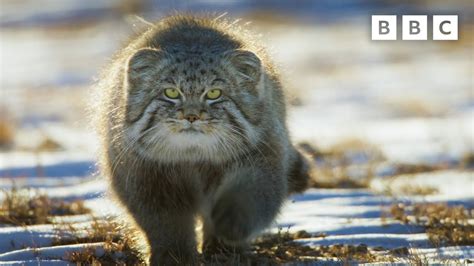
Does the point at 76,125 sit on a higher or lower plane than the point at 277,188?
lower

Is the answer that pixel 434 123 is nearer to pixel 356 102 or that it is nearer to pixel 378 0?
pixel 356 102

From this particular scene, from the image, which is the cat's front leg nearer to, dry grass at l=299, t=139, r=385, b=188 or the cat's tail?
the cat's tail

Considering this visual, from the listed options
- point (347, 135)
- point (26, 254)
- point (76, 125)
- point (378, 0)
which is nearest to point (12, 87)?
point (76, 125)

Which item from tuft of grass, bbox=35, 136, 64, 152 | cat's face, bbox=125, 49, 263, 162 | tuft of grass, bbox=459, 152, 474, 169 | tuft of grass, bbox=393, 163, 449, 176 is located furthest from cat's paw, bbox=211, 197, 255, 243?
tuft of grass, bbox=35, 136, 64, 152

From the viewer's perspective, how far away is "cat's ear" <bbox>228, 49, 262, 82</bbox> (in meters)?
6.40

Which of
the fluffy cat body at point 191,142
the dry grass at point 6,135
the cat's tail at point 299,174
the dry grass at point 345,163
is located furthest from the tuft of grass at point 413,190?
the dry grass at point 6,135

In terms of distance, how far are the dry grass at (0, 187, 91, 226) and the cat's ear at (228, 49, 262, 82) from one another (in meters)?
2.46

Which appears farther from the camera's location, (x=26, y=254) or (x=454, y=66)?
(x=454, y=66)

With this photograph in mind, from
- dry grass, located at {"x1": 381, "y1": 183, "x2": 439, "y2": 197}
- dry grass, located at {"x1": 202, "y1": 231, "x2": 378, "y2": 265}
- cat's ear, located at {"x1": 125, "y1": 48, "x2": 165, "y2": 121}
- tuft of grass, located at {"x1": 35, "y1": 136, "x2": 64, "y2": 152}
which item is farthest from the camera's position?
tuft of grass, located at {"x1": 35, "y1": 136, "x2": 64, "y2": 152}

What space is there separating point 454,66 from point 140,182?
20.6 meters

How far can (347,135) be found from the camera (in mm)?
14781

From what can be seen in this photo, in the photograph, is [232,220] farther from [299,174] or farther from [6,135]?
[6,135]

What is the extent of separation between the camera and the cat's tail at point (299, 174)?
25.4 feet

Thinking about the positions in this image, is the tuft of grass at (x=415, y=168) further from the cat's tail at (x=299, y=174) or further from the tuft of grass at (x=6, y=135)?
the tuft of grass at (x=6, y=135)
